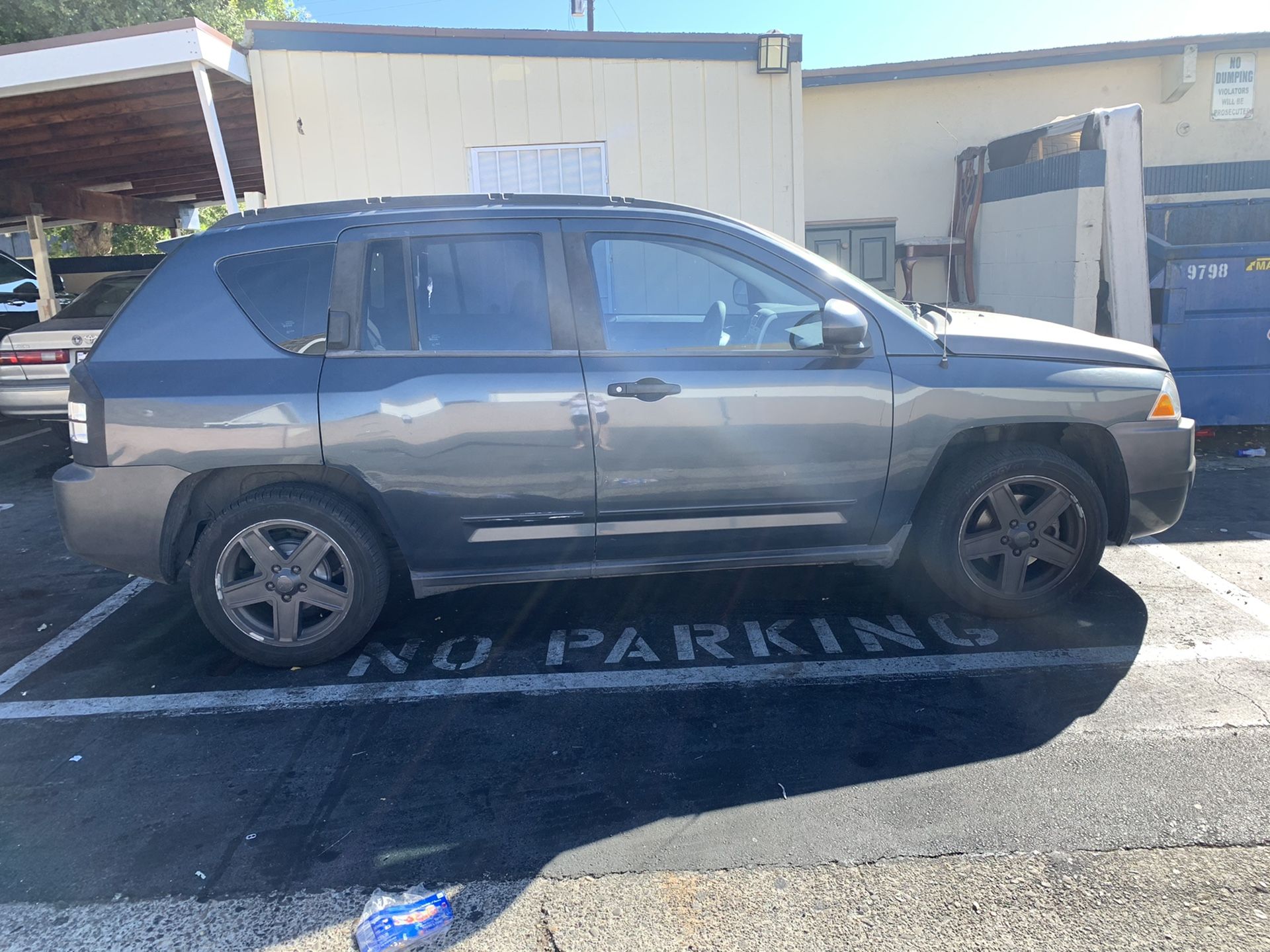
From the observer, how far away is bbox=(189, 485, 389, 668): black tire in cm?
392

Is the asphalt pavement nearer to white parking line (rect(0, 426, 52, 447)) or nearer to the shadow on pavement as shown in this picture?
the shadow on pavement

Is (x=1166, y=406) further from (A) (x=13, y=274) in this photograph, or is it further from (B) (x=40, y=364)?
(A) (x=13, y=274)

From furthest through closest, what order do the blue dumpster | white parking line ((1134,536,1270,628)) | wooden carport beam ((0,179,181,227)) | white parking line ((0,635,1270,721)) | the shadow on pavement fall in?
wooden carport beam ((0,179,181,227)) < the blue dumpster < white parking line ((1134,536,1270,628)) < white parking line ((0,635,1270,721)) < the shadow on pavement

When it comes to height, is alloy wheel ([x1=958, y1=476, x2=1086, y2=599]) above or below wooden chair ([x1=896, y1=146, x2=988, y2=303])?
below

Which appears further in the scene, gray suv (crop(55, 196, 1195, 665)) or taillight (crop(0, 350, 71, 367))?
taillight (crop(0, 350, 71, 367))

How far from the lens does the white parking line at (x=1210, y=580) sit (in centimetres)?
442

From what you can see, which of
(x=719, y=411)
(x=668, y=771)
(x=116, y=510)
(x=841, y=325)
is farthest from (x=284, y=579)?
(x=841, y=325)

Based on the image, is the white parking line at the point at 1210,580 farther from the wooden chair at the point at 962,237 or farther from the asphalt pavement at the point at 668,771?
the wooden chair at the point at 962,237

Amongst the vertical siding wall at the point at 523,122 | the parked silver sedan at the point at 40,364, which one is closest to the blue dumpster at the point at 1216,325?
the vertical siding wall at the point at 523,122

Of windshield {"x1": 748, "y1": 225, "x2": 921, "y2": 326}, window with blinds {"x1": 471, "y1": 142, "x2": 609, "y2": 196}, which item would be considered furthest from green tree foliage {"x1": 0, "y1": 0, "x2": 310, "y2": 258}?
windshield {"x1": 748, "y1": 225, "x2": 921, "y2": 326}

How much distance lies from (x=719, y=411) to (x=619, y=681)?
3.88 ft

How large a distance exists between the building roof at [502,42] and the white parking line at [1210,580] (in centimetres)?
499

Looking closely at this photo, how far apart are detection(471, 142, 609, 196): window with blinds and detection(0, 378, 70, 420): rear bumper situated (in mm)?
3975

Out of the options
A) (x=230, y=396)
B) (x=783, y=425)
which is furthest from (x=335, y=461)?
(x=783, y=425)
